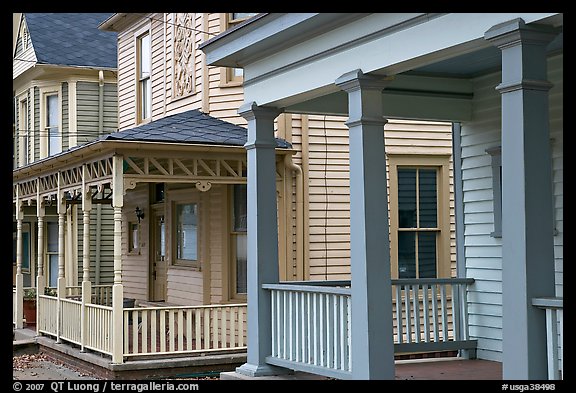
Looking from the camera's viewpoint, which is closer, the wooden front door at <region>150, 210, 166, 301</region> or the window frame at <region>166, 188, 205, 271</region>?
the window frame at <region>166, 188, 205, 271</region>

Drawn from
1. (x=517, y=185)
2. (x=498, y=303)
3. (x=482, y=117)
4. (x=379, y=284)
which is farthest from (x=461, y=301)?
(x=517, y=185)

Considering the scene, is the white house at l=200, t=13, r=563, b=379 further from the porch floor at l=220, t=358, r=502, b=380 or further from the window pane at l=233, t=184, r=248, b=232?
the window pane at l=233, t=184, r=248, b=232

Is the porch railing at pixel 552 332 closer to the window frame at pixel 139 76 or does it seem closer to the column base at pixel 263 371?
the column base at pixel 263 371

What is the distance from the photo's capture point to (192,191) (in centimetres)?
1744

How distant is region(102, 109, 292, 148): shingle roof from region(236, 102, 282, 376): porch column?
11.6 feet

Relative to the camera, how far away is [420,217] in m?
16.5

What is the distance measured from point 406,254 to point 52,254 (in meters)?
13.3

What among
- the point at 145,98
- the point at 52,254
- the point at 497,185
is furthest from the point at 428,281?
the point at 52,254

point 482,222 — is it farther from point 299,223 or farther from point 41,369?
point 41,369

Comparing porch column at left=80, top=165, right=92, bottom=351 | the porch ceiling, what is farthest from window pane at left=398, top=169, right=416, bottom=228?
porch column at left=80, top=165, right=92, bottom=351

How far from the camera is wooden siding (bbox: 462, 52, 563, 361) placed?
11.5 meters
